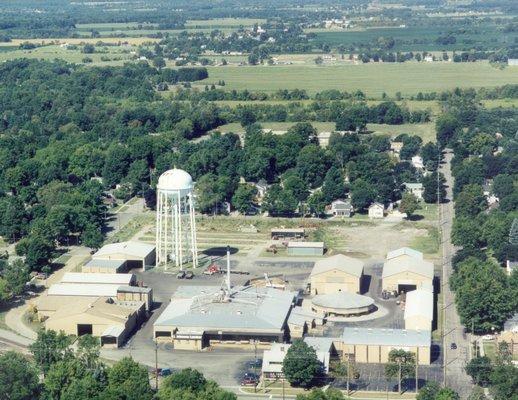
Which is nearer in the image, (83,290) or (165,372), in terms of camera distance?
(165,372)

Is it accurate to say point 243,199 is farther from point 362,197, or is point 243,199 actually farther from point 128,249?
point 128,249

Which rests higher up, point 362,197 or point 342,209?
point 362,197

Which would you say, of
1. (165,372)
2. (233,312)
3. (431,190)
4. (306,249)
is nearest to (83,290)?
(233,312)

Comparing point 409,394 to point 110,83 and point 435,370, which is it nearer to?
point 435,370

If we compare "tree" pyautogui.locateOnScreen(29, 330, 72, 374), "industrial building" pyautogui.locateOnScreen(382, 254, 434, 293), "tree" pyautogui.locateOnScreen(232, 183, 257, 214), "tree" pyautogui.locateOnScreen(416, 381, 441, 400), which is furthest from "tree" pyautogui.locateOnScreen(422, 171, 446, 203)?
"tree" pyautogui.locateOnScreen(29, 330, 72, 374)

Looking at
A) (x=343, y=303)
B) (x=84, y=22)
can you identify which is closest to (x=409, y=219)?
(x=343, y=303)

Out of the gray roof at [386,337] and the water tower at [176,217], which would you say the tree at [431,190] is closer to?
the water tower at [176,217]
